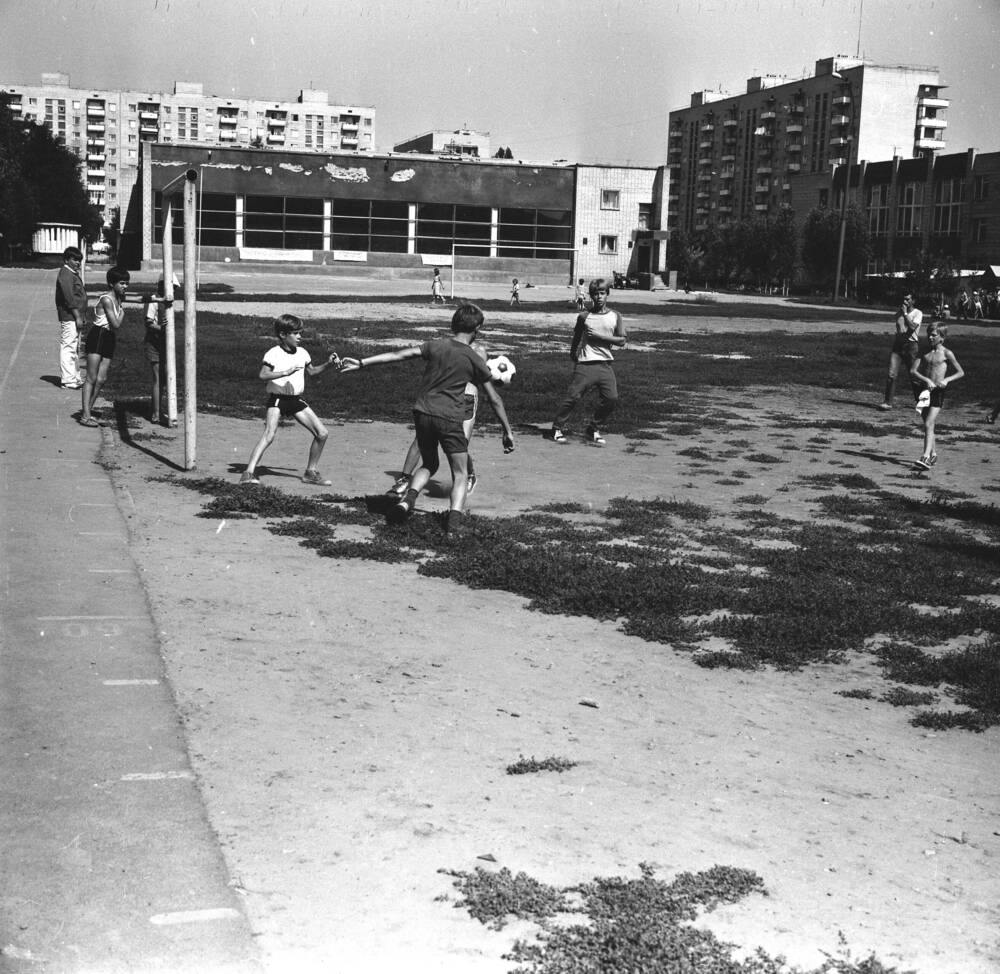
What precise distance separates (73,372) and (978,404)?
1419cm

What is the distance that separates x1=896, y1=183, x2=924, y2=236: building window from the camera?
106500mm

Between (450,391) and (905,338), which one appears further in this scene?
(905,338)

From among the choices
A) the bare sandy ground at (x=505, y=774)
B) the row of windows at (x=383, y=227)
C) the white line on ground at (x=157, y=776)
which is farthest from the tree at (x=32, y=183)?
the white line on ground at (x=157, y=776)

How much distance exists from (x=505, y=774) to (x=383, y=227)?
7205cm

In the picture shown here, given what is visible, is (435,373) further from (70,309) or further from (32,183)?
(32,183)

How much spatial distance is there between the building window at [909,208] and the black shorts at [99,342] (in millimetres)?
101531

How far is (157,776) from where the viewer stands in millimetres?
4816

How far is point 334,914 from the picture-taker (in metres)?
3.85

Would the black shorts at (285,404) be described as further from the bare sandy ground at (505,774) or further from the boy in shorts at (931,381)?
the boy in shorts at (931,381)

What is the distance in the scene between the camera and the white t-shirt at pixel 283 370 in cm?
1073

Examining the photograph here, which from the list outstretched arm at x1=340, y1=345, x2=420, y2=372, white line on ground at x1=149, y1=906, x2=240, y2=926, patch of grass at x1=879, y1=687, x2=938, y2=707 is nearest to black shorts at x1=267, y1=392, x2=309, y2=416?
outstretched arm at x1=340, y1=345, x2=420, y2=372

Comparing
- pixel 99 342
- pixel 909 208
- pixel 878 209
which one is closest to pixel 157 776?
pixel 99 342

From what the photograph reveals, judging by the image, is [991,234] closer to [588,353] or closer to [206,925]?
[588,353]

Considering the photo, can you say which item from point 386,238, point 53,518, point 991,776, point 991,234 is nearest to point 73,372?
point 53,518
